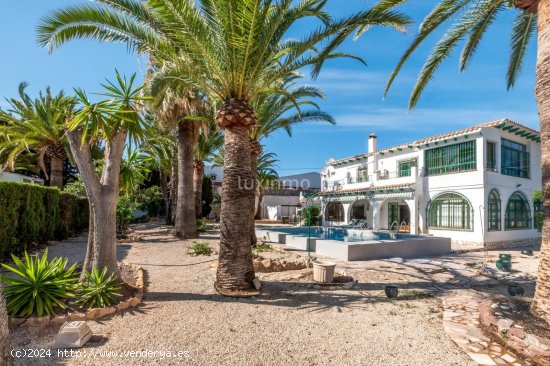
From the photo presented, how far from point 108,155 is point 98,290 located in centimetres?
321

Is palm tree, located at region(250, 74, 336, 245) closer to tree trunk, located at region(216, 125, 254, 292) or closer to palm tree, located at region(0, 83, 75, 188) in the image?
tree trunk, located at region(216, 125, 254, 292)

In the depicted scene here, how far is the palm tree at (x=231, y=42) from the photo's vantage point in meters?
7.79

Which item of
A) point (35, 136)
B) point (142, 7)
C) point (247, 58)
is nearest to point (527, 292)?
point (247, 58)

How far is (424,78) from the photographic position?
36.2 ft

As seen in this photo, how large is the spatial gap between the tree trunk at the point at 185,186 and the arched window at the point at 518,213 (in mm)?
21576

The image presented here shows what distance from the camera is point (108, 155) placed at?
7.62 meters

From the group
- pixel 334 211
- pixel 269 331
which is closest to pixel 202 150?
pixel 334 211

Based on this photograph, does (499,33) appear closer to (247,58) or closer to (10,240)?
(247,58)

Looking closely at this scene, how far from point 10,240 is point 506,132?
28673 mm

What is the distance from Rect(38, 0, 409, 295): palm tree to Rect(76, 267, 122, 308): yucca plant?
245cm

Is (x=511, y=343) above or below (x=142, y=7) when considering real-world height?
below

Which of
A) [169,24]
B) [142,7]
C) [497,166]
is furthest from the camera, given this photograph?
[497,166]

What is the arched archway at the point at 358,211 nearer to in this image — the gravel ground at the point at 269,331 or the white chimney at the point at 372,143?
the white chimney at the point at 372,143

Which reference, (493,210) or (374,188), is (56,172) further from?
(493,210)
